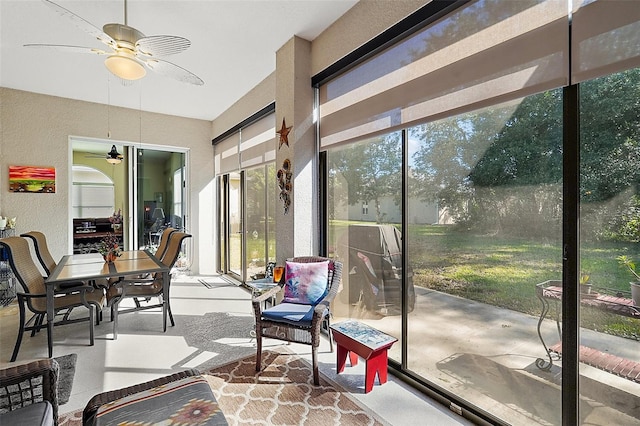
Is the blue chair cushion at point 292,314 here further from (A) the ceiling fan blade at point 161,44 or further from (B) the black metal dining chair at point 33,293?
(A) the ceiling fan blade at point 161,44

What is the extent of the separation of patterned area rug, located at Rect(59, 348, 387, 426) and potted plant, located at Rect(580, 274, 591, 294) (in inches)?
53.6

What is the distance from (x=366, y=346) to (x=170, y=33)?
11.7 feet

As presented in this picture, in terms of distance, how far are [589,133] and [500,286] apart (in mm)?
952

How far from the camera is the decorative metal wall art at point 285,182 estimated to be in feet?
11.2

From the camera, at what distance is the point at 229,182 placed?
610 centimetres

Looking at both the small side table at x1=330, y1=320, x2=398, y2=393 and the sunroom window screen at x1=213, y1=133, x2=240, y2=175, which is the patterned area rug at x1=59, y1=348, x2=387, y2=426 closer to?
the small side table at x1=330, y1=320, x2=398, y2=393

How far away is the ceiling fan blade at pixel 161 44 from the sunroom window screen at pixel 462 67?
4.94 ft

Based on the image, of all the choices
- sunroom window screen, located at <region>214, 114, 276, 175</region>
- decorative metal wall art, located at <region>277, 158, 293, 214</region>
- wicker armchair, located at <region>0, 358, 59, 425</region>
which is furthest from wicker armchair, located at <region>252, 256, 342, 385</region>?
sunroom window screen, located at <region>214, 114, 276, 175</region>

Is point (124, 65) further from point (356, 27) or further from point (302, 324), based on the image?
point (302, 324)

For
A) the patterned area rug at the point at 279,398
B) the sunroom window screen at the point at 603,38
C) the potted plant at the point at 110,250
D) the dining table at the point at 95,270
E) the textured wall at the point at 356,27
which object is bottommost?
the patterned area rug at the point at 279,398

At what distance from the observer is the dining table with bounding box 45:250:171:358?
2844 mm

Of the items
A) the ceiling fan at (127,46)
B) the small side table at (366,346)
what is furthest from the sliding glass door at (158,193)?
the small side table at (366,346)

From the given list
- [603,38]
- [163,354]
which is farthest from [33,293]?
[603,38]

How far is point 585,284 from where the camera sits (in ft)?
5.16
